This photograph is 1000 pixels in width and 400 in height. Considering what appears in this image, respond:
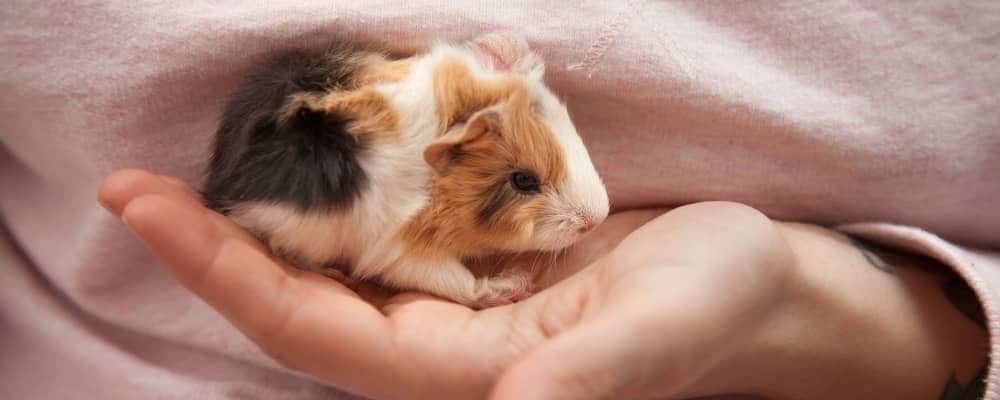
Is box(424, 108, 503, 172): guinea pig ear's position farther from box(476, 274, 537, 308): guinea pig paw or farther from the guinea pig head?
box(476, 274, 537, 308): guinea pig paw

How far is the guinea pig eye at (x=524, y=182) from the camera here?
1.12 metres

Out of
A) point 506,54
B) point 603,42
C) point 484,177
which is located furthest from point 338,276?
point 603,42

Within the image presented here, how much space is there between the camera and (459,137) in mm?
1045

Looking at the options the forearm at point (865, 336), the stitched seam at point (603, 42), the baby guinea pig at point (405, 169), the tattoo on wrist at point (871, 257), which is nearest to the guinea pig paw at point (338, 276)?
the baby guinea pig at point (405, 169)

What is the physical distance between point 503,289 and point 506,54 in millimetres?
404

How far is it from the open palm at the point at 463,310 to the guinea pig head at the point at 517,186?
0.42ft

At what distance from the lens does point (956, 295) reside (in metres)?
1.29

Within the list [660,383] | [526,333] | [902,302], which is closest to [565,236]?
[526,333]

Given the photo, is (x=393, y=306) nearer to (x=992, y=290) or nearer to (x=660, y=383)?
(x=660, y=383)

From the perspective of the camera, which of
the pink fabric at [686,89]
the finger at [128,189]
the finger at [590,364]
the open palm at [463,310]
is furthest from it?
the pink fabric at [686,89]

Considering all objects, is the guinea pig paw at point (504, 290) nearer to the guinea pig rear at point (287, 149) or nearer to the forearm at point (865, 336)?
the guinea pig rear at point (287, 149)

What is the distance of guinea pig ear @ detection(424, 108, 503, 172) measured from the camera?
105cm

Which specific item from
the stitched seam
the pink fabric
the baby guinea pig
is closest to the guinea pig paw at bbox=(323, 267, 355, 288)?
the baby guinea pig

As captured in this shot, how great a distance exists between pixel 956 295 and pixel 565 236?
0.78 m
